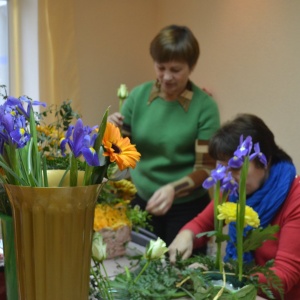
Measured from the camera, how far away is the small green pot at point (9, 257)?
3.01 ft

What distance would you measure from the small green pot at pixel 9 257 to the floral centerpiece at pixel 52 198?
0.11 meters

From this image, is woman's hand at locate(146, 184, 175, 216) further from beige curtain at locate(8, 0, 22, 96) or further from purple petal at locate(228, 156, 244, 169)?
beige curtain at locate(8, 0, 22, 96)

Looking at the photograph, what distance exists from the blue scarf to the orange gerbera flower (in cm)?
81

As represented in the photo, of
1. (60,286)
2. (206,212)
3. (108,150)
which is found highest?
(108,150)

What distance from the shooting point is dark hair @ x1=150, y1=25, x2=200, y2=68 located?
2031 mm

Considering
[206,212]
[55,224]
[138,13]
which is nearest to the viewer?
[55,224]

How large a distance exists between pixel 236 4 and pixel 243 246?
1.86 meters

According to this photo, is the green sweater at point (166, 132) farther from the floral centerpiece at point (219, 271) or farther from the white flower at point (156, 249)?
the white flower at point (156, 249)

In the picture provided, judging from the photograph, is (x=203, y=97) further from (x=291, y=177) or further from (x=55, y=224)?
(x=55, y=224)

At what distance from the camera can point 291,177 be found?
63.4 inches

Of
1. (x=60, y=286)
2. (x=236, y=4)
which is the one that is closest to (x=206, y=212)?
(x=60, y=286)

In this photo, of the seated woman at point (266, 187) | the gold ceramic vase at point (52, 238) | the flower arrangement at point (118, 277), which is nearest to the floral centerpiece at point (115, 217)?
the seated woman at point (266, 187)

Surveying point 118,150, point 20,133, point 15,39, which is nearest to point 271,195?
point 118,150

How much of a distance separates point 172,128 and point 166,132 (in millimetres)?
29
